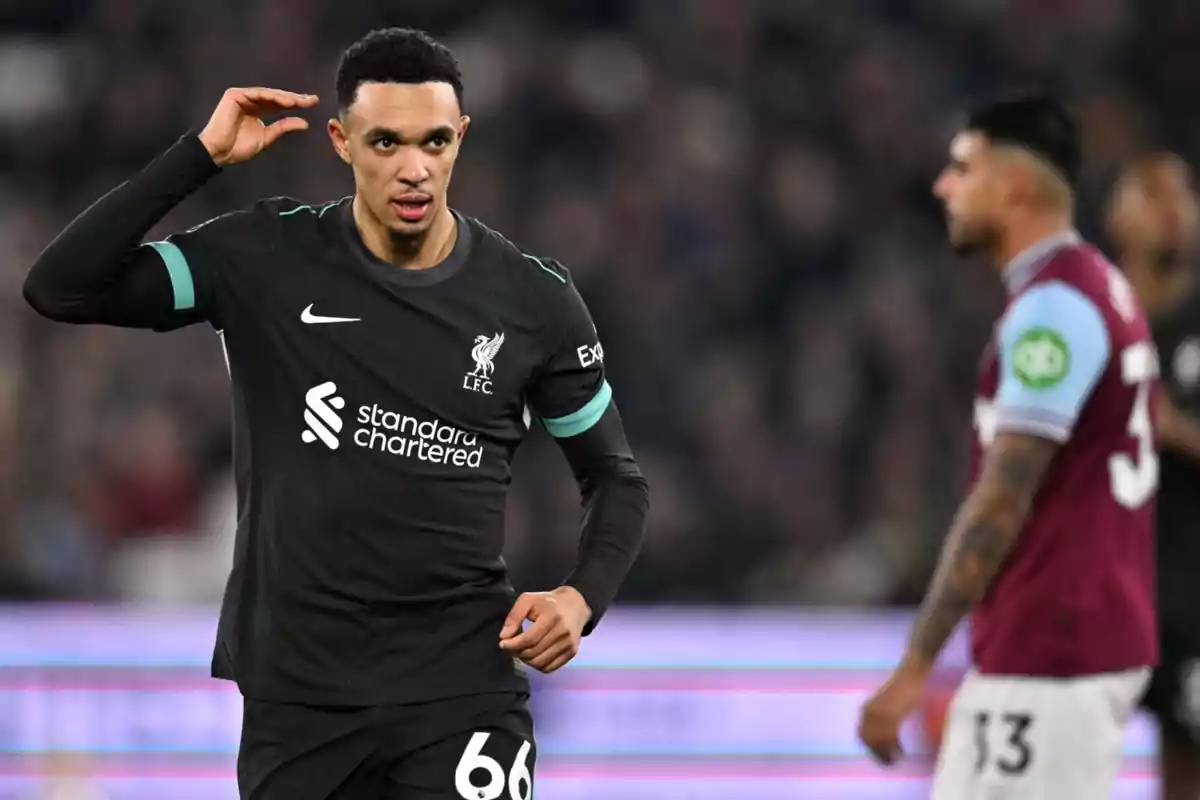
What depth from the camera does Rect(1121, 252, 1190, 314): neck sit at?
602 cm

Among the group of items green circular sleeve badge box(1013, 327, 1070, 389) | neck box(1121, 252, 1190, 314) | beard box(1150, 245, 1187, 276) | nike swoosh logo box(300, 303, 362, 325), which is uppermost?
green circular sleeve badge box(1013, 327, 1070, 389)

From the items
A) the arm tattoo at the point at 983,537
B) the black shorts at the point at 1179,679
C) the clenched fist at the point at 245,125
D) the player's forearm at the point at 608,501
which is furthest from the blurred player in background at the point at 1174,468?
the clenched fist at the point at 245,125

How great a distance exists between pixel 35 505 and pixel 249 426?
20.1 feet

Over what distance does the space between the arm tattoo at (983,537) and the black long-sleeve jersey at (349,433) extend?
64cm

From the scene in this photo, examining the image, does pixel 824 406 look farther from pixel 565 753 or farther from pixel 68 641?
pixel 68 641

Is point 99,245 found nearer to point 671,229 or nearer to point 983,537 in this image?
point 983,537

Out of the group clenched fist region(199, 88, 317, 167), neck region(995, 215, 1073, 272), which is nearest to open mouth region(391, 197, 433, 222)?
clenched fist region(199, 88, 317, 167)

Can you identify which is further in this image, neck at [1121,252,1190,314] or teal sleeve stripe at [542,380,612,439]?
neck at [1121,252,1190,314]

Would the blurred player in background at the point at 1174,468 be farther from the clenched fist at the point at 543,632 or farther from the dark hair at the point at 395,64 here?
the dark hair at the point at 395,64

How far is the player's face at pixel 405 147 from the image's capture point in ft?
12.8

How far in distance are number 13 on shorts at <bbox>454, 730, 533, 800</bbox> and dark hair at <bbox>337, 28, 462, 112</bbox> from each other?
3.88 ft

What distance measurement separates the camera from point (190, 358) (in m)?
10.7

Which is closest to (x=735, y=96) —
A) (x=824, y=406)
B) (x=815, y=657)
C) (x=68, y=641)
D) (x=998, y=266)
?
(x=824, y=406)

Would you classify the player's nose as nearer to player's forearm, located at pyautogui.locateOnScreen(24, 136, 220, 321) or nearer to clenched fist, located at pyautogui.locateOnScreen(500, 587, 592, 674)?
player's forearm, located at pyautogui.locateOnScreen(24, 136, 220, 321)
